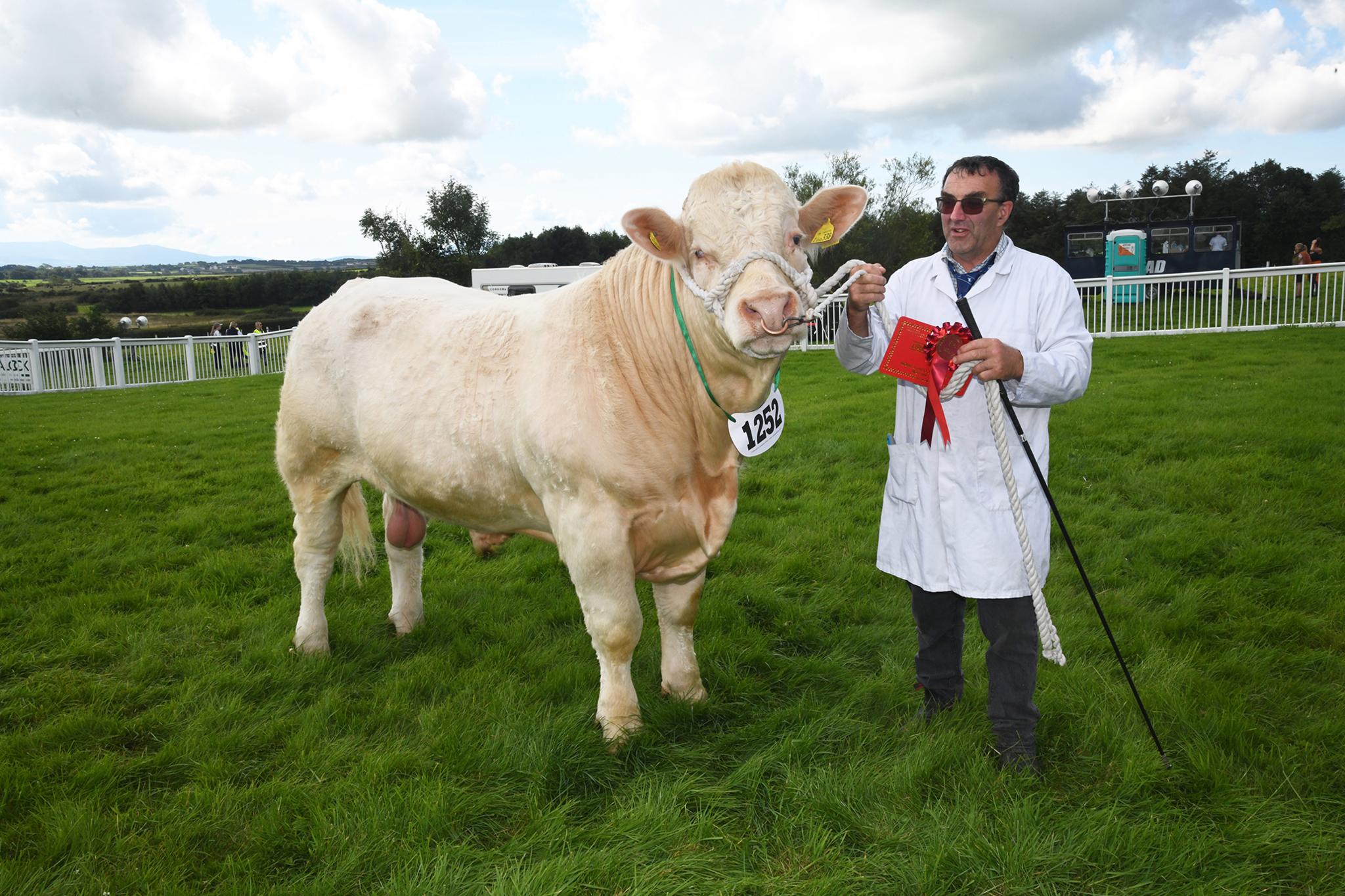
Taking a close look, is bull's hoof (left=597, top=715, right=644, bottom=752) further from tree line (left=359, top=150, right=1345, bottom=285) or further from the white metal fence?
tree line (left=359, top=150, right=1345, bottom=285)

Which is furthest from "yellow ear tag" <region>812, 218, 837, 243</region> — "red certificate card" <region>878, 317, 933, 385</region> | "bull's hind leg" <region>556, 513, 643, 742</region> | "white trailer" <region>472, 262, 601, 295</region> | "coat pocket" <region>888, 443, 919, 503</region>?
"white trailer" <region>472, 262, 601, 295</region>

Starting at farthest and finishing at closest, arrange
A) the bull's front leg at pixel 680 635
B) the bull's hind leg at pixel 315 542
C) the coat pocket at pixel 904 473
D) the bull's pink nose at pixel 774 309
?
the bull's hind leg at pixel 315 542
the bull's front leg at pixel 680 635
the coat pocket at pixel 904 473
the bull's pink nose at pixel 774 309

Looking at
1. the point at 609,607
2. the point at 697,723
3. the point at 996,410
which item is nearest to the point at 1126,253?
the point at 996,410

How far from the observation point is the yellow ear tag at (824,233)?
3025mm

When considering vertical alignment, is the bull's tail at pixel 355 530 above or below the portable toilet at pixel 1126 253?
below

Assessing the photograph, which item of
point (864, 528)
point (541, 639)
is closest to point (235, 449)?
point (541, 639)

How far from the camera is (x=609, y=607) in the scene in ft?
10.1

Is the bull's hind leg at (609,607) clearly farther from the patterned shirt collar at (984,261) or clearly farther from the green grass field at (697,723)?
the patterned shirt collar at (984,261)

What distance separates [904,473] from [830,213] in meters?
1.01

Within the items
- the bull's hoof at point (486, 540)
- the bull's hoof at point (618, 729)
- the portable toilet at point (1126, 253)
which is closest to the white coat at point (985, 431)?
the bull's hoof at point (618, 729)

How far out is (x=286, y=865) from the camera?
251 cm

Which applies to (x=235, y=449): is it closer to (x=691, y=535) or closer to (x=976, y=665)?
(x=691, y=535)

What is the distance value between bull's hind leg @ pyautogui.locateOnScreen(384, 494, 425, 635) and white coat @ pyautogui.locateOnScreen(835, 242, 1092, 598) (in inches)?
93.5

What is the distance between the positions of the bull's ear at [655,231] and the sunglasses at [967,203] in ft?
3.07
